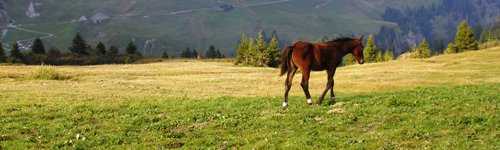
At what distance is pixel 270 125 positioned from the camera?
2242 centimetres

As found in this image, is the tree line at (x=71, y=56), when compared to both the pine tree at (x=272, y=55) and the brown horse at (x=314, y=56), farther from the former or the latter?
the brown horse at (x=314, y=56)

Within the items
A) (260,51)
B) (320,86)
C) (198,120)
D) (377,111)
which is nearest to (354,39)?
(377,111)

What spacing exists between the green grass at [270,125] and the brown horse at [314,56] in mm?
1502

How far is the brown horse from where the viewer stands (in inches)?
1015

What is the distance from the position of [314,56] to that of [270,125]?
193 inches

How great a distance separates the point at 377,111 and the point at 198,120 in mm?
7135

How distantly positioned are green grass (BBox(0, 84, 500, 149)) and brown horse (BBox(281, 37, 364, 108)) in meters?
1.50

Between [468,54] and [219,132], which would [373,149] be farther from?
[468,54]

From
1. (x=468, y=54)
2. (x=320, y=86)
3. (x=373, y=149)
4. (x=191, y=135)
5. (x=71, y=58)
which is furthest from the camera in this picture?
(x=71, y=58)

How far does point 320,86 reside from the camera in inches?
2392

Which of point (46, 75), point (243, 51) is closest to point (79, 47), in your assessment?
point (243, 51)

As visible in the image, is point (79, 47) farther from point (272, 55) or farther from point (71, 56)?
point (272, 55)

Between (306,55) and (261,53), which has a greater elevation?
(306,55)

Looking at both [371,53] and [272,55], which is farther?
[371,53]
